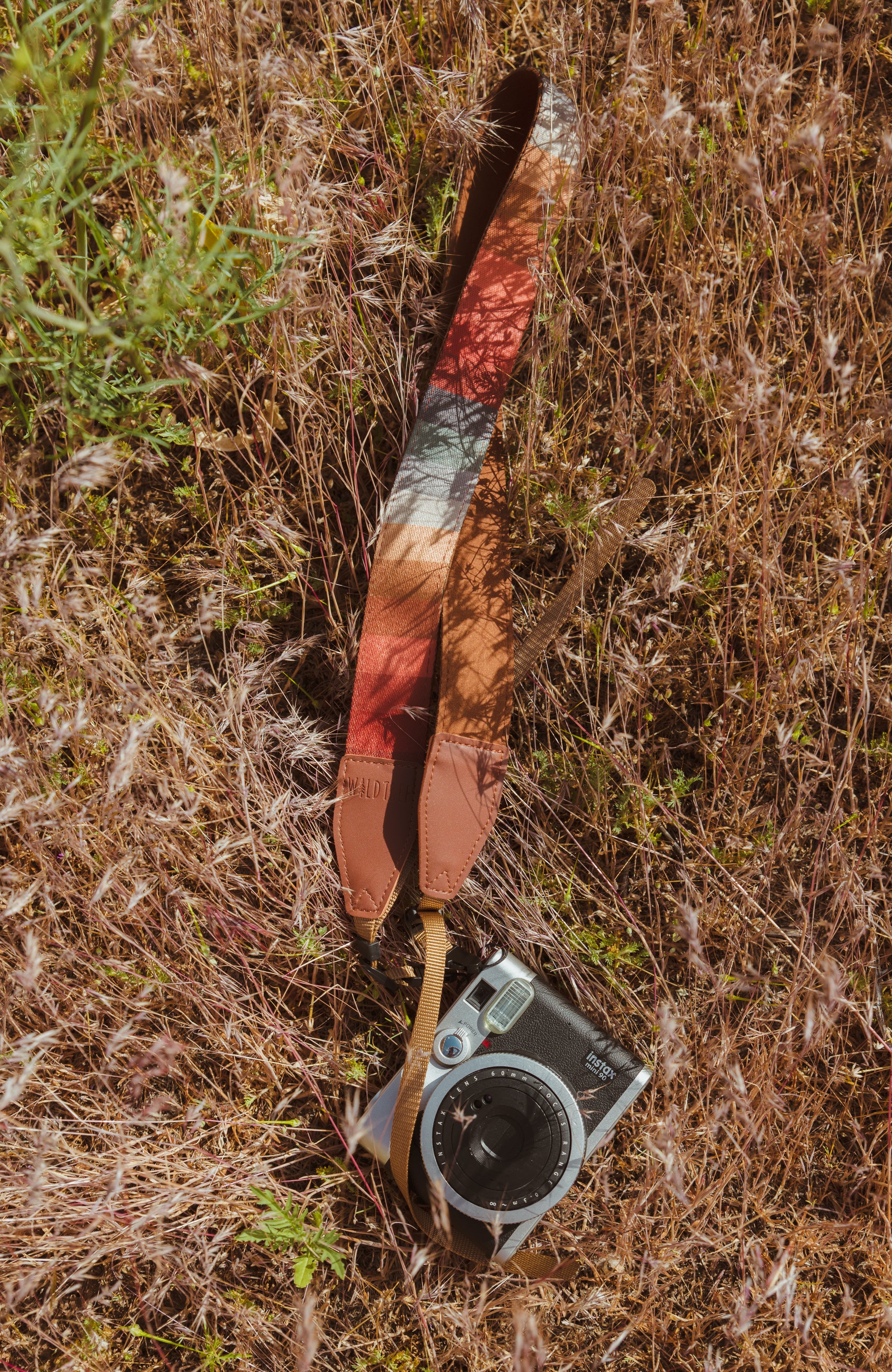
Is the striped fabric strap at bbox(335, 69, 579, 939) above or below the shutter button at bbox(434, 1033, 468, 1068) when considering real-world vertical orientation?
above

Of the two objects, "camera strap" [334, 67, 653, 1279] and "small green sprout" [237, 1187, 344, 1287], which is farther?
"camera strap" [334, 67, 653, 1279]

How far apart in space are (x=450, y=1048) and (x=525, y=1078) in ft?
0.49

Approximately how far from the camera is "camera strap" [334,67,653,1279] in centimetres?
179

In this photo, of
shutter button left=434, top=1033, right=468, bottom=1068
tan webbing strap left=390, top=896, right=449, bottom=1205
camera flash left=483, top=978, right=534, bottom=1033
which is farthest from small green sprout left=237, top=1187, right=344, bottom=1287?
camera flash left=483, top=978, right=534, bottom=1033

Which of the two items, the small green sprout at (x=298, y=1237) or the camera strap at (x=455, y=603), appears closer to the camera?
the small green sprout at (x=298, y=1237)

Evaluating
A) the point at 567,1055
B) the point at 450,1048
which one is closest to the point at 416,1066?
the point at 450,1048

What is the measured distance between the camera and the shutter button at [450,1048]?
168 centimetres

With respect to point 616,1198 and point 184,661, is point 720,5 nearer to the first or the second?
point 184,661

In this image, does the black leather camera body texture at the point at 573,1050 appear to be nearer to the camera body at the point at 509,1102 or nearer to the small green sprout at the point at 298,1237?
the camera body at the point at 509,1102

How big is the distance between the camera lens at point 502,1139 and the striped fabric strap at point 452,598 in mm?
379

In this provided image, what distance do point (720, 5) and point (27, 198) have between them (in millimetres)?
1502

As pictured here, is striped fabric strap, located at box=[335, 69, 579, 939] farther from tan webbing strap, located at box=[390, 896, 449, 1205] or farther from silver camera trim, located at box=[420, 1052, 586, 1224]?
silver camera trim, located at box=[420, 1052, 586, 1224]

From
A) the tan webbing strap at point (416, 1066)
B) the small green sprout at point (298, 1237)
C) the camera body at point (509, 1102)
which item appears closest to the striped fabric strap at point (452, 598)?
the tan webbing strap at point (416, 1066)

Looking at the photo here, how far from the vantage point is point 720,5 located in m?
1.90
